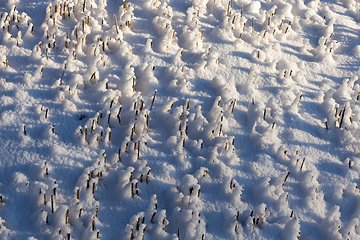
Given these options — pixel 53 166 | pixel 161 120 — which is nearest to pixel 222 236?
pixel 161 120

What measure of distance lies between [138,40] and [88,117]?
3.69ft

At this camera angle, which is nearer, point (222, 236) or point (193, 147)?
point (222, 236)

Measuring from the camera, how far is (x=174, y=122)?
2773 millimetres

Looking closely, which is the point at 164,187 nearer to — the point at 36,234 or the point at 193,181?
the point at 193,181

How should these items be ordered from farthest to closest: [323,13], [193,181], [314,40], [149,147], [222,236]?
[323,13] < [314,40] < [149,147] < [193,181] < [222,236]

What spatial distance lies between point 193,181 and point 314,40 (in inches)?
100

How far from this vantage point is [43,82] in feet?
9.61

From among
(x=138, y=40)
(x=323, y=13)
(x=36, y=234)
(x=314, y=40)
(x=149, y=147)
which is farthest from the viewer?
(x=323, y=13)

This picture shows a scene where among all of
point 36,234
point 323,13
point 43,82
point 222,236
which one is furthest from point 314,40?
point 36,234

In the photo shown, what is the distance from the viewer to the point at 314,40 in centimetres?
392

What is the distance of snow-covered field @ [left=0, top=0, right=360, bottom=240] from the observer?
2.25 metres

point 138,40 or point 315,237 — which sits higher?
point 138,40

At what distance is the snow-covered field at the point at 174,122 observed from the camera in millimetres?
2250

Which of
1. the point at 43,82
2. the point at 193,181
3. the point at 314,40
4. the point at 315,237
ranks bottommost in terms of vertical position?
the point at 315,237
